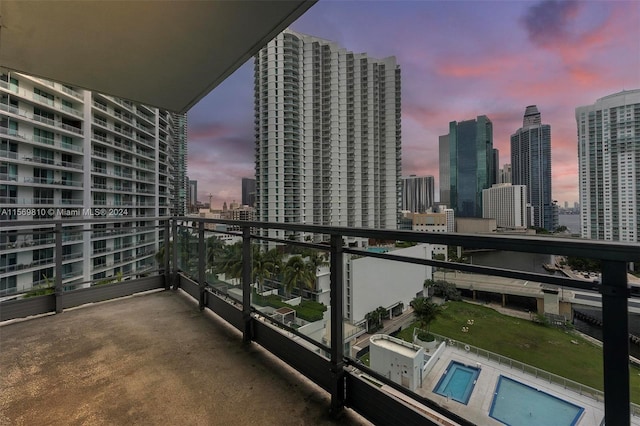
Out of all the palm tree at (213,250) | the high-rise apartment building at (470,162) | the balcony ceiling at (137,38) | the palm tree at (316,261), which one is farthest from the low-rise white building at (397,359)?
the high-rise apartment building at (470,162)

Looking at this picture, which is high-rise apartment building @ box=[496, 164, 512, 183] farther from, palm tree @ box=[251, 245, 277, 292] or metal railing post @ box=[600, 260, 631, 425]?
metal railing post @ box=[600, 260, 631, 425]

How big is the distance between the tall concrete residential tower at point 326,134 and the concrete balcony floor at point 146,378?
112ft

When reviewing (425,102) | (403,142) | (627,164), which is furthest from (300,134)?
(627,164)

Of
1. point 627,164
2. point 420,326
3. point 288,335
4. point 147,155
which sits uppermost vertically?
point 147,155

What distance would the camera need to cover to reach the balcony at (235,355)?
98 cm

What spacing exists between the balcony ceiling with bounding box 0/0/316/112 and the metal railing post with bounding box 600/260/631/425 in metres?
2.32

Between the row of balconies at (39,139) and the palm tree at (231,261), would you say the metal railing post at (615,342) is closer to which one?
the palm tree at (231,261)

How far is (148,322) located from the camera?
3162mm

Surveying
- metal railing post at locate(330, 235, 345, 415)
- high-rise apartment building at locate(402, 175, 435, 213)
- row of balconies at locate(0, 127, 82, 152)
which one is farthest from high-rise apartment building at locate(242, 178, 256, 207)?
metal railing post at locate(330, 235, 345, 415)

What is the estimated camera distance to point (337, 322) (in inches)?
70.6

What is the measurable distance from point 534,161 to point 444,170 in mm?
6529

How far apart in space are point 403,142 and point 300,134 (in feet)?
56.1

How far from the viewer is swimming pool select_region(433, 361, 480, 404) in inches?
49.5

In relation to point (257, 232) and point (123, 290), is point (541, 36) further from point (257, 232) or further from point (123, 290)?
point (123, 290)
